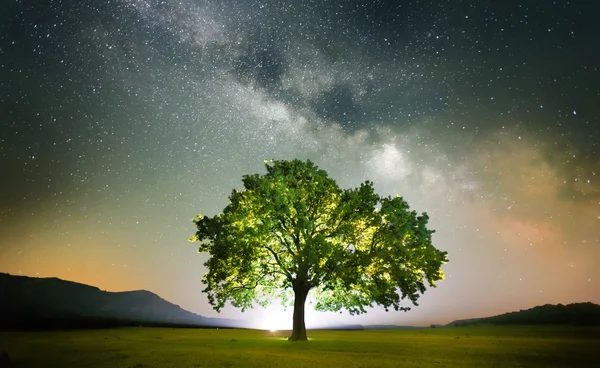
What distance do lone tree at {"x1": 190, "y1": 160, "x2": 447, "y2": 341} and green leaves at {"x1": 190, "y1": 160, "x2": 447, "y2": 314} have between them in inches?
3.6

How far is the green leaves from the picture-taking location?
34156 millimetres

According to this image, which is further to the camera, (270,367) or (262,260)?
(262,260)

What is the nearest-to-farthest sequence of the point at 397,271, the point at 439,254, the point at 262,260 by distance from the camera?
1. the point at 397,271
2. the point at 439,254
3. the point at 262,260

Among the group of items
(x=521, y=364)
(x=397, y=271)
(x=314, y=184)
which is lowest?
(x=521, y=364)

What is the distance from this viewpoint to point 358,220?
36.5 m

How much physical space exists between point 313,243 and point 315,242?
0.68ft

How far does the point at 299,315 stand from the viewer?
124 feet

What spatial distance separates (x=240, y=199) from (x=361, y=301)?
15090mm

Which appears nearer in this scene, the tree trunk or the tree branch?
the tree trunk

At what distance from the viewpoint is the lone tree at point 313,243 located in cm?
A: 3419

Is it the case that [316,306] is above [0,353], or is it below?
above

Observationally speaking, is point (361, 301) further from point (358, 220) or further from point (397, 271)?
point (358, 220)

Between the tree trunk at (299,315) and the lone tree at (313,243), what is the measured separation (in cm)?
10

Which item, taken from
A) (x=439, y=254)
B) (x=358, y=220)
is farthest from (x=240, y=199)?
(x=439, y=254)
